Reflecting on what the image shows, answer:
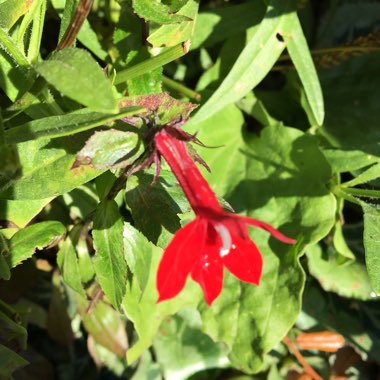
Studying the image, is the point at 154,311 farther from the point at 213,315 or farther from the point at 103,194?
the point at 103,194

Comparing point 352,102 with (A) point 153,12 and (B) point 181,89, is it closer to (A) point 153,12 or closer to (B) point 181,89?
(B) point 181,89

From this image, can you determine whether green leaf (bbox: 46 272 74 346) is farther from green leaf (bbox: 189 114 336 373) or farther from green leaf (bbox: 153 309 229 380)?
green leaf (bbox: 189 114 336 373)

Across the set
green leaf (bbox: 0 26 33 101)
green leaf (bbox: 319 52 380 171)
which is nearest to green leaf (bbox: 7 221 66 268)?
green leaf (bbox: 0 26 33 101)

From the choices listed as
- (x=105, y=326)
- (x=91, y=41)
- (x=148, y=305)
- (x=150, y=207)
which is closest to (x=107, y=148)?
(x=150, y=207)

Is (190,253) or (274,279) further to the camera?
(274,279)

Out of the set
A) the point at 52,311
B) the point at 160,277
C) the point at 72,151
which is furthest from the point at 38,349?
the point at 160,277

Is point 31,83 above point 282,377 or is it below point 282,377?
above

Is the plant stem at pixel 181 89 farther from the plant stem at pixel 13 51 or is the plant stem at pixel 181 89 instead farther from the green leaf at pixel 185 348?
the green leaf at pixel 185 348

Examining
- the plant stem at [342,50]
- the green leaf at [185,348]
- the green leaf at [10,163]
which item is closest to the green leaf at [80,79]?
the green leaf at [10,163]
